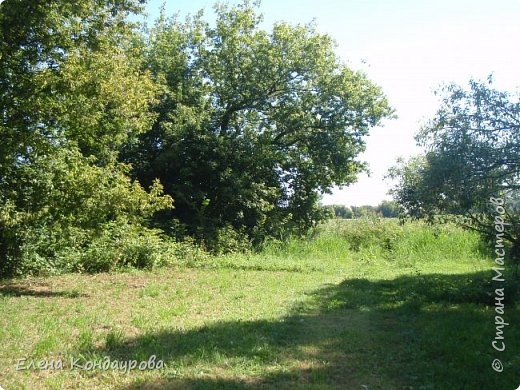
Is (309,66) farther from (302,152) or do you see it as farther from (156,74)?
(156,74)

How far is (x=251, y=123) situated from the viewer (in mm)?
24891

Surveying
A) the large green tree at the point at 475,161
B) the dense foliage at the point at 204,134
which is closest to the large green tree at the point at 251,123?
the dense foliage at the point at 204,134

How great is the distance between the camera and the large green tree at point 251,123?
22.7 metres

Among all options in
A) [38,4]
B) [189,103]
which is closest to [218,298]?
[38,4]

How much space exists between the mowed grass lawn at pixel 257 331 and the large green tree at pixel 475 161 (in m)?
1.62

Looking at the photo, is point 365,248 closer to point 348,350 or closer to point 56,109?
point 56,109

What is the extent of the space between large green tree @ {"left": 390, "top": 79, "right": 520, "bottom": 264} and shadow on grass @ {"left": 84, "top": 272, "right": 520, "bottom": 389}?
5.20 feet

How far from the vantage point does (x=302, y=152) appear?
25562 millimetres

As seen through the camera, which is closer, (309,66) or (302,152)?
(309,66)

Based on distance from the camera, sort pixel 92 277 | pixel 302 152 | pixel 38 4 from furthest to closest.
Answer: pixel 302 152, pixel 92 277, pixel 38 4

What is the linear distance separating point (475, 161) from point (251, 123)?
17.3m

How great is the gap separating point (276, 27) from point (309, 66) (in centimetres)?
270

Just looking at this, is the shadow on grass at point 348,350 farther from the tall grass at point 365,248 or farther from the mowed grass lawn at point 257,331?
the tall grass at point 365,248

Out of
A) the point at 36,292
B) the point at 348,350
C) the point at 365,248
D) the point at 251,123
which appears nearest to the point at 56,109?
the point at 36,292
